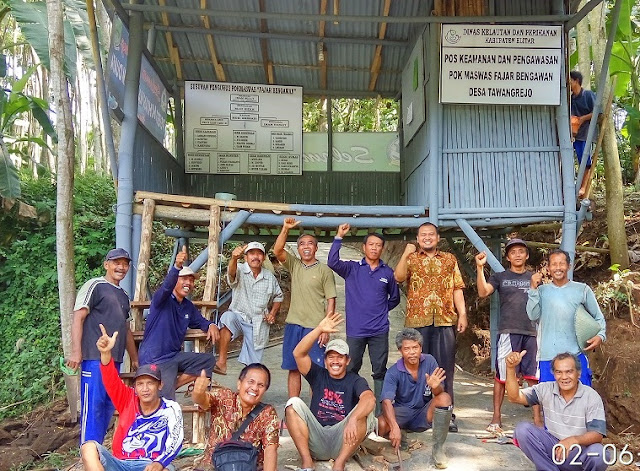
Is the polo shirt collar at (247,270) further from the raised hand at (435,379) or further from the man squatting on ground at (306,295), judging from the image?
the raised hand at (435,379)

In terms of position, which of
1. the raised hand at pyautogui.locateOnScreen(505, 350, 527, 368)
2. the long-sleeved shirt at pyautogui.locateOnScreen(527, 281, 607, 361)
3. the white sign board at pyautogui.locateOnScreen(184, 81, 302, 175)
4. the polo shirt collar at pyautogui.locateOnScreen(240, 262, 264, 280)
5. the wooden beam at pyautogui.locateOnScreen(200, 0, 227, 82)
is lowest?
the raised hand at pyautogui.locateOnScreen(505, 350, 527, 368)

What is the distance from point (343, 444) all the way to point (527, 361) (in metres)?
2.19

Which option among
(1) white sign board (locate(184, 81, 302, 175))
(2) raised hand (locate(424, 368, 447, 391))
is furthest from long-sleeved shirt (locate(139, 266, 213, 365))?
(1) white sign board (locate(184, 81, 302, 175))

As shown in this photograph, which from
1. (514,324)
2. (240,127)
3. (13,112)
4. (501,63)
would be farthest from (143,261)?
(13,112)

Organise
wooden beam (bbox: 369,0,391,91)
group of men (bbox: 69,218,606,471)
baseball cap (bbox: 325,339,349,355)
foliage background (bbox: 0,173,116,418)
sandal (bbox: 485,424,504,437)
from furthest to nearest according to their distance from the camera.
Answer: foliage background (bbox: 0,173,116,418) → wooden beam (bbox: 369,0,391,91) → sandal (bbox: 485,424,504,437) → baseball cap (bbox: 325,339,349,355) → group of men (bbox: 69,218,606,471)

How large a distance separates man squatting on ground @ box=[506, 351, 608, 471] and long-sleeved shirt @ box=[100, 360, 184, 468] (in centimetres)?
224

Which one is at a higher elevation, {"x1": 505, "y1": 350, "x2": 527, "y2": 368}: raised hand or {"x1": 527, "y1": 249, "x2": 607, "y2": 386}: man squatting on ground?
{"x1": 527, "y1": 249, "x2": 607, "y2": 386}: man squatting on ground

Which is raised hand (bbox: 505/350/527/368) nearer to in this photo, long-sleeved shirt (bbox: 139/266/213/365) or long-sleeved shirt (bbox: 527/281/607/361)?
long-sleeved shirt (bbox: 527/281/607/361)

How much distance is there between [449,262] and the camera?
16.5 ft

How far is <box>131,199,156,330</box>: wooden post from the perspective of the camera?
17.2 feet

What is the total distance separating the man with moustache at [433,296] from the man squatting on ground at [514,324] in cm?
34

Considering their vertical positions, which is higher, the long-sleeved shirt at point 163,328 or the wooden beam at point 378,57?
the wooden beam at point 378,57

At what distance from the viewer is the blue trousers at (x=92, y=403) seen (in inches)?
169

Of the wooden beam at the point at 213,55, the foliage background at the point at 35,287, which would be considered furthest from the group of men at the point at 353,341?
the foliage background at the point at 35,287
